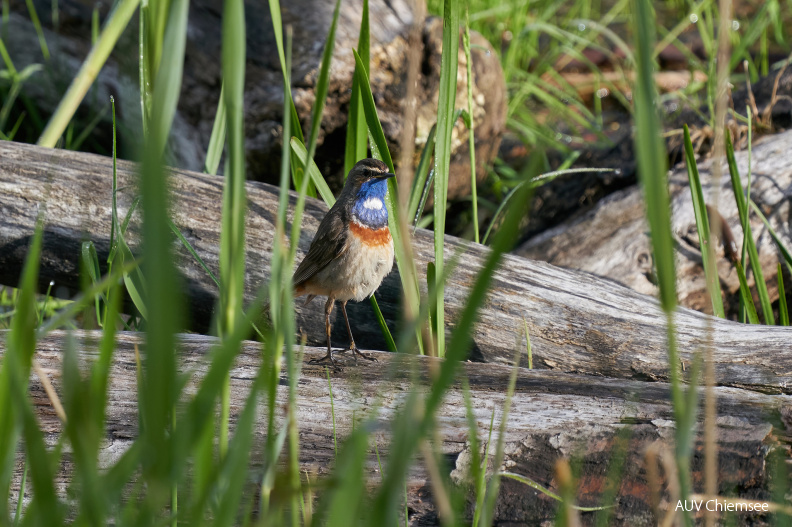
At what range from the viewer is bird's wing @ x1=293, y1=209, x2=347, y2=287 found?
308cm

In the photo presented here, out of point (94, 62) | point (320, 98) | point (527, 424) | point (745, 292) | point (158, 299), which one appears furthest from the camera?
point (745, 292)

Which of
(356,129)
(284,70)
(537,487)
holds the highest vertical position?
(356,129)

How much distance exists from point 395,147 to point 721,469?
9.68 feet

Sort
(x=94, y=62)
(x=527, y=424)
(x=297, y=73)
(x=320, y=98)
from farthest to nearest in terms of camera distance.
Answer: (x=297, y=73), (x=94, y=62), (x=527, y=424), (x=320, y=98)

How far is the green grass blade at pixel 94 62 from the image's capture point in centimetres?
208

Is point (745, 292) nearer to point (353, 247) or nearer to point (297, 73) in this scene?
point (353, 247)

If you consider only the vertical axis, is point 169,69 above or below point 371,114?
below

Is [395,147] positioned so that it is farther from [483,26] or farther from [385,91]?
[483,26]

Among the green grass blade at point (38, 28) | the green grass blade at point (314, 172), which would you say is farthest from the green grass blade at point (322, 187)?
the green grass blade at point (38, 28)

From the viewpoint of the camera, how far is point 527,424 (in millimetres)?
2066

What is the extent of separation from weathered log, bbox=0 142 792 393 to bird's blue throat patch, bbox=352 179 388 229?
0.71 ft

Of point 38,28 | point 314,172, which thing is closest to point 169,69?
point 314,172

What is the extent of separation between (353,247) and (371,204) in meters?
0.24

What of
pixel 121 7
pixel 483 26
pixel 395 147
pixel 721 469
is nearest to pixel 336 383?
pixel 721 469
